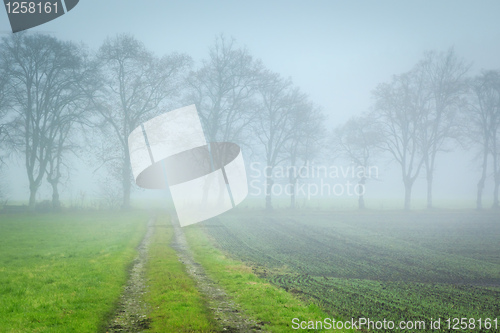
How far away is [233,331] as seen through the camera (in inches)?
286

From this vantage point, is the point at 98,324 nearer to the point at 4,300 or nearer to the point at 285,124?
the point at 4,300

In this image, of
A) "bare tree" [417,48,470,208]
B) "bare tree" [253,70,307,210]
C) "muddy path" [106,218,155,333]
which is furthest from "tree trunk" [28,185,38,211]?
"bare tree" [417,48,470,208]

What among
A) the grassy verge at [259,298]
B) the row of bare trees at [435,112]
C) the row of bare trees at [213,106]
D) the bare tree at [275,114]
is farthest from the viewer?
the row of bare trees at [435,112]

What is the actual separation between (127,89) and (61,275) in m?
32.8

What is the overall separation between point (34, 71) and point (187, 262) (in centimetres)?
3067

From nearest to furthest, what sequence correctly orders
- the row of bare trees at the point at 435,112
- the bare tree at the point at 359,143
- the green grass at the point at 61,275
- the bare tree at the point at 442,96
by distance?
the green grass at the point at 61,275 → the bare tree at the point at 442,96 → the row of bare trees at the point at 435,112 → the bare tree at the point at 359,143

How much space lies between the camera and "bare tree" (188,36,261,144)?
4356 cm

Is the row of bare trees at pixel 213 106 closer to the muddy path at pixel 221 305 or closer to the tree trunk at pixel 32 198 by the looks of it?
the tree trunk at pixel 32 198

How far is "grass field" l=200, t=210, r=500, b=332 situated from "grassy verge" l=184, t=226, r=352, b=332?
61cm

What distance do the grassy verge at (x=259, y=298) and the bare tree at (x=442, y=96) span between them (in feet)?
144

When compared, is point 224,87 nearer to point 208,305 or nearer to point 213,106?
point 213,106

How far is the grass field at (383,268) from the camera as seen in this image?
29.0ft

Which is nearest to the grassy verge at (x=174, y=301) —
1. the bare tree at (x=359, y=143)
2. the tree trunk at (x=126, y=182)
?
the tree trunk at (x=126, y=182)

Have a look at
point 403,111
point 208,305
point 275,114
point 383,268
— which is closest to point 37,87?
point 275,114
